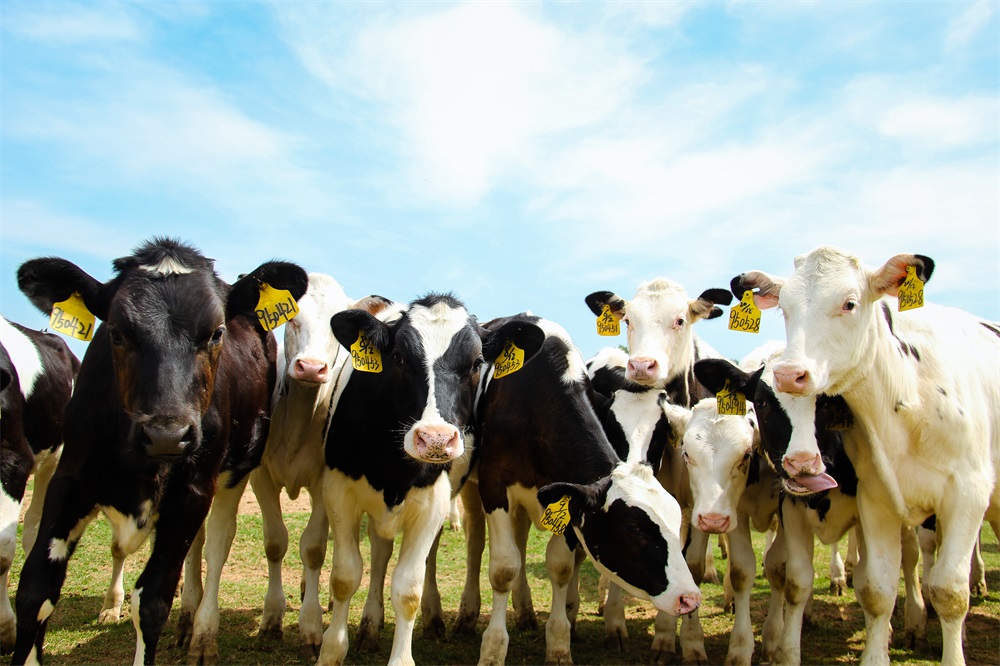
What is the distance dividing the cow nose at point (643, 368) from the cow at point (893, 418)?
1633 millimetres

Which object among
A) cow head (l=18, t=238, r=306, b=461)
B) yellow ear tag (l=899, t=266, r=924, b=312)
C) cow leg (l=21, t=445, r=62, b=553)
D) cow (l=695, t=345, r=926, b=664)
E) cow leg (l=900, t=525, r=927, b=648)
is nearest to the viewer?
cow head (l=18, t=238, r=306, b=461)

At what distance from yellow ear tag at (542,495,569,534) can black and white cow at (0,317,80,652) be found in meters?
4.06

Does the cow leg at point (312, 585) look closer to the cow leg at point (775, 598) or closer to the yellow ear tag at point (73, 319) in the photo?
the yellow ear tag at point (73, 319)

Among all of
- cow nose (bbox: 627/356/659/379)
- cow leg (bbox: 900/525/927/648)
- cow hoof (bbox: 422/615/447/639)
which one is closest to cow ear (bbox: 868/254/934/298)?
cow nose (bbox: 627/356/659/379)

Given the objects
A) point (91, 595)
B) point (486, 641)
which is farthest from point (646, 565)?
point (91, 595)

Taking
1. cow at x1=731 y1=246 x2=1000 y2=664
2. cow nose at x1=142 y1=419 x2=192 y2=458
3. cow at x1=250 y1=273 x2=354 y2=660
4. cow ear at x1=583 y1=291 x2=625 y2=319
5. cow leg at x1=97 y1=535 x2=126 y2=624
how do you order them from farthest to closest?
cow ear at x1=583 y1=291 x2=625 y2=319 < cow leg at x1=97 y1=535 x2=126 y2=624 < cow at x1=250 y1=273 x2=354 y2=660 < cow at x1=731 y1=246 x2=1000 y2=664 < cow nose at x1=142 y1=419 x2=192 y2=458

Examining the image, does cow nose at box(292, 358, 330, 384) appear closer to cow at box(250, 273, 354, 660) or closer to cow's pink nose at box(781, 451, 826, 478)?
cow at box(250, 273, 354, 660)

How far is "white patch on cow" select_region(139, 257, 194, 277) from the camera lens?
17.1ft

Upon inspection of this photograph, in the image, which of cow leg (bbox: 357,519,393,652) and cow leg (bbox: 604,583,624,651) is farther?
cow leg (bbox: 604,583,624,651)

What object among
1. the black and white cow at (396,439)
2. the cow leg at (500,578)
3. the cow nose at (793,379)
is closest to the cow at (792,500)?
the cow nose at (793,379)

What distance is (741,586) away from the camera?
23.5 feet

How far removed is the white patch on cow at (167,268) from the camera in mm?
5211

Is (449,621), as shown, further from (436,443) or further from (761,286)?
(761,286)

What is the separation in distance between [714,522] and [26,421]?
19.8ft
